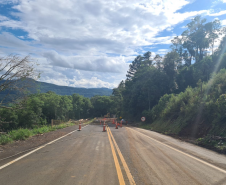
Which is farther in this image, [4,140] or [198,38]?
[198,38]

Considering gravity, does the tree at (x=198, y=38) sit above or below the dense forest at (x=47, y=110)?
above

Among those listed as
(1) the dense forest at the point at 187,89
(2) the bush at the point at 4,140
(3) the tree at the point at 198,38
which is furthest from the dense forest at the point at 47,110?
(3) the tree at the point at 198,38

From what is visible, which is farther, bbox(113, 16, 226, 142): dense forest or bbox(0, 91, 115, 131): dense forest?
bbox(0, 91, 115, 131): dense forest

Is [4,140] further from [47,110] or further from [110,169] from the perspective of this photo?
[47,110]

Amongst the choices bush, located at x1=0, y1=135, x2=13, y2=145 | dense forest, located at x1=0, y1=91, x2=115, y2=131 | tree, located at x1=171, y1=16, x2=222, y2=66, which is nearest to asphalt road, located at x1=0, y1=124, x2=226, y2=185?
bush, located at x1=0, y1=135, x2=13, y2=145

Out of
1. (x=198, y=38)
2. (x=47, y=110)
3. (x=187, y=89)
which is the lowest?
(x=47, y=110)

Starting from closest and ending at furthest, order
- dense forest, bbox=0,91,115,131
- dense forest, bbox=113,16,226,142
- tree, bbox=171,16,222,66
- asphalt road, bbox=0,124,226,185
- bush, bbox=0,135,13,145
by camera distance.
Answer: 1. asphalt road, bbox=0,124,226,185
2. bush, bbox=0,135,13,145
3. dense forest, bbox=113,16,226,142
4. dense forest, bbox=0,91,115,131
5. tree, bbox=171,16,222,66

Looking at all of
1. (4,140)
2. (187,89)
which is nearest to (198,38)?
(187,89)

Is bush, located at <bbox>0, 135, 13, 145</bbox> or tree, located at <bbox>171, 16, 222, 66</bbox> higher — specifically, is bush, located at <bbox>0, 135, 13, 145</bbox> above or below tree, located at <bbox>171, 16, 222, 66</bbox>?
below

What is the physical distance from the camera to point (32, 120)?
38688 millimetres

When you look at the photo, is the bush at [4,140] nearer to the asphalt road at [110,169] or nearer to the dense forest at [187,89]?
the asphalt road at [110,169]

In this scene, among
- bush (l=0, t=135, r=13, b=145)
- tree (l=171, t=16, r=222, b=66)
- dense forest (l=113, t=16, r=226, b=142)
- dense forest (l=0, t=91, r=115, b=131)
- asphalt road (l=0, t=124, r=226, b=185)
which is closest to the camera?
asphalt road (l=0, t=124, r=226, b=185)

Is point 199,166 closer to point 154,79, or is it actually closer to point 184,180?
point 184,180

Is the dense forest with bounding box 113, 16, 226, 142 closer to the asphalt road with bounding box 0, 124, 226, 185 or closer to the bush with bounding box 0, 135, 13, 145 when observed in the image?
the asphalt road with bounding box 0, 124, 226, 185
